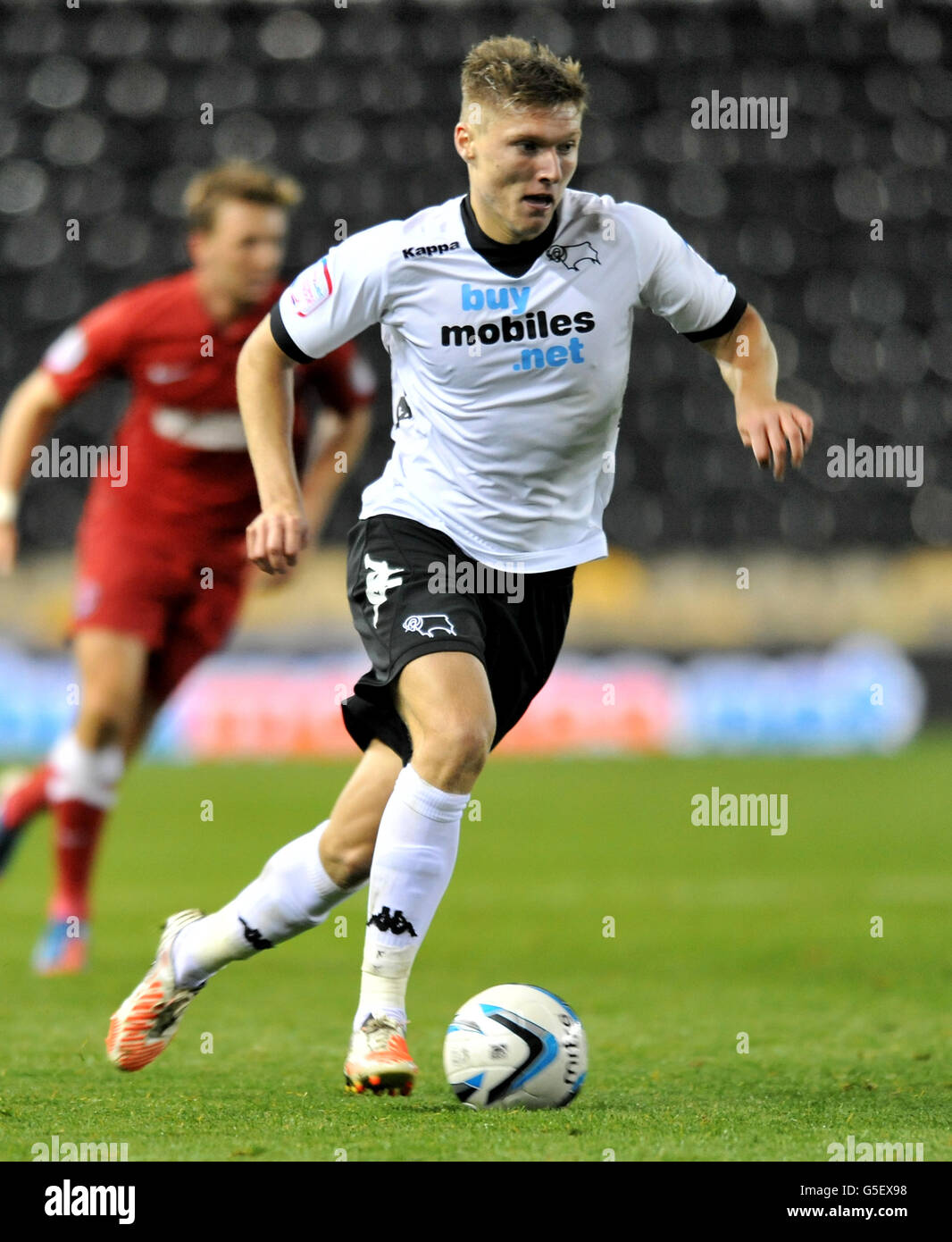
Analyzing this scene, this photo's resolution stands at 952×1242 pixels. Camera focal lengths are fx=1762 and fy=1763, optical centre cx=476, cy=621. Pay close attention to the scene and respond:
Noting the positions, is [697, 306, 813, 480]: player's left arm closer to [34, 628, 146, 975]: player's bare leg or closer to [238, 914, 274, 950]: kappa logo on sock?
[238, 914, 274, 950]: kappa logo on sock

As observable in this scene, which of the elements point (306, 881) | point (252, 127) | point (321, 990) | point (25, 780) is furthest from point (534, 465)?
point (252, 127)

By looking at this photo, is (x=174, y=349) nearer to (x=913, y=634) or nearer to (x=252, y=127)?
(x=913, y=634)

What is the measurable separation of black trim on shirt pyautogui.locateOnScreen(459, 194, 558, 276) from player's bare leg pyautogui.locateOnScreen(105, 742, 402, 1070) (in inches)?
40.3

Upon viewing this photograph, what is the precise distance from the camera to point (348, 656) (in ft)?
52.1

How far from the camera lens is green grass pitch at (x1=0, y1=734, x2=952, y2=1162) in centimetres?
302

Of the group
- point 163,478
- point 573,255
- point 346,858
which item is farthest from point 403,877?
point 163,478

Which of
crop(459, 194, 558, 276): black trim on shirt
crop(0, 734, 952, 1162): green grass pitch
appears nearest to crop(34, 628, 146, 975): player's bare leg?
crop(0, 734, 952, 1162): green grass pitch

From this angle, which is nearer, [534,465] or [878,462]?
[534,465]

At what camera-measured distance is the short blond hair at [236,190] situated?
571cm

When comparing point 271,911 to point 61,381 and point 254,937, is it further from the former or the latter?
point 61,381

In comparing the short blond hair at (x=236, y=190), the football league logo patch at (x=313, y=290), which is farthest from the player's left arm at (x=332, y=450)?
the football league logo patch at (x=313, y=290)

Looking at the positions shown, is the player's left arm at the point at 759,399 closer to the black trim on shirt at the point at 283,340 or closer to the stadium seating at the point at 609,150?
the black trim on shirt at the point at 283,340

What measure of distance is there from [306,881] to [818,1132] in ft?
3.95

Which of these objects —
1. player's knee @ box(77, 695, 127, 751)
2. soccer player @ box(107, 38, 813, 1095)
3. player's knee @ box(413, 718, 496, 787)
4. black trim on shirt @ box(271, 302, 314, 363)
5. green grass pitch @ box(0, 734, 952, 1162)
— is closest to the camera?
green grass pitch @ box(0, 734, 952, 1162)
